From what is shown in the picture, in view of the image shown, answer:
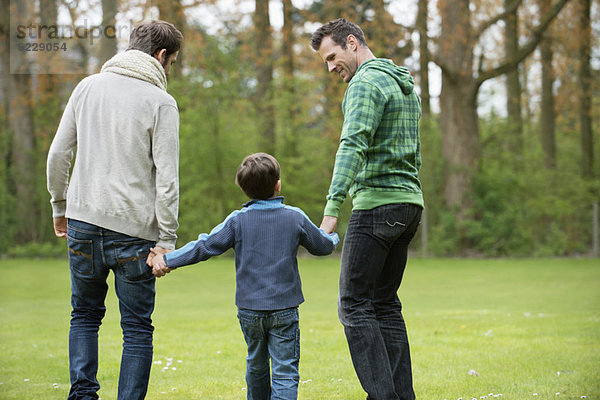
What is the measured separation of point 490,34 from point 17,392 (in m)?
25.1

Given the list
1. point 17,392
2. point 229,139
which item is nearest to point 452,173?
point 229,139


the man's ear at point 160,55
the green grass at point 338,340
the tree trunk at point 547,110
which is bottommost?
the green grass at point 338,340

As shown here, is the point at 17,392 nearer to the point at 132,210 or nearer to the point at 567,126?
the point at 132,210

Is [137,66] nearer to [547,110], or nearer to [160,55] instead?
[160,55]

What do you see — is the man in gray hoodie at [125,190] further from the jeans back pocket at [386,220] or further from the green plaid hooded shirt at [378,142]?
the jeans back pocket at [386,220]

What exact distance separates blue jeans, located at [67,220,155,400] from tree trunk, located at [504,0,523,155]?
49.2 ft

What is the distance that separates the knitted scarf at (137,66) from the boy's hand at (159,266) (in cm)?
80

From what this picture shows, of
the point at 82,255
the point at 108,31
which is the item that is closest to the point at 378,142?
the point at 82,255

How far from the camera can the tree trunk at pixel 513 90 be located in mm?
18625

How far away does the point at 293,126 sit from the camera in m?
17.8

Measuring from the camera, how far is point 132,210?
131 inches

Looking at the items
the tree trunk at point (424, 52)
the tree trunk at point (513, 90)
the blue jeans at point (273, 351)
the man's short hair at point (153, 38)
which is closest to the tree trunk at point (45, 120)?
the tree trunk at point (424, 52)

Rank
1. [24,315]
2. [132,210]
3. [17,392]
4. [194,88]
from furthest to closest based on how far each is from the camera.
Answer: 1. [194,88]
2. [24,315]
3. [17,392]
4. [132,210]

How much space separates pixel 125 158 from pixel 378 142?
118 centimetres
